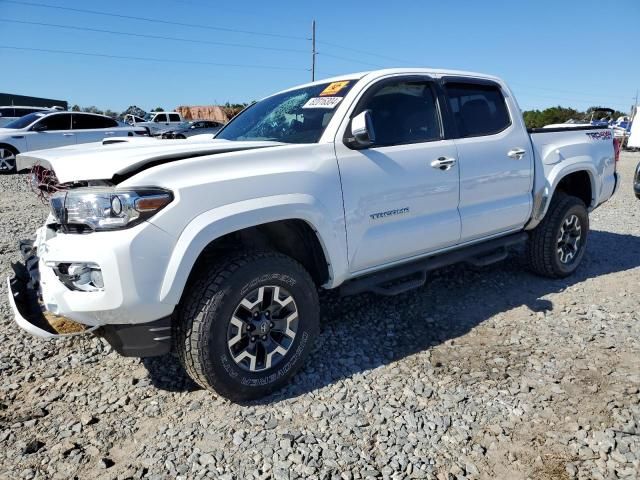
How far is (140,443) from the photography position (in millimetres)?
2320

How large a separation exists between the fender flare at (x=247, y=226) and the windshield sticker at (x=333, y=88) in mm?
988

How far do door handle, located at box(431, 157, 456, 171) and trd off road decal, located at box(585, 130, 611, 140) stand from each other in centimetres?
223

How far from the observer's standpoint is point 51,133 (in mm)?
11656

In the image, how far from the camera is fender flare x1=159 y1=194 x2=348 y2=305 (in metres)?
2.23

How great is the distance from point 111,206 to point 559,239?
13.5 ft

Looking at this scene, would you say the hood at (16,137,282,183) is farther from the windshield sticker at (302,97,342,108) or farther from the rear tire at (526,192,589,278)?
the rear tire at (526,192,589,278)

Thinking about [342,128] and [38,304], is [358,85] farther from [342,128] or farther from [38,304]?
[38,304]

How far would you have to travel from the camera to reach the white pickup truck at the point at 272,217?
2199mm

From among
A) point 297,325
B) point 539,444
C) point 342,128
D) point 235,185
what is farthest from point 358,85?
point 539,444

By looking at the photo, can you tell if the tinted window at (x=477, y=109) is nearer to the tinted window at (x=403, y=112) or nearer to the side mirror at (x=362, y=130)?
the tinted window at (x=403, y=112)

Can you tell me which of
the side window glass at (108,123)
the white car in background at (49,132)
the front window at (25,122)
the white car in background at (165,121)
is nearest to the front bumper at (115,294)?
the white car in background at (49,132)

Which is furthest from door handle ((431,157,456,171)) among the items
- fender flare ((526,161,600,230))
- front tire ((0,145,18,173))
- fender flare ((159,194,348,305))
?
front tire ((0,145,18,173))

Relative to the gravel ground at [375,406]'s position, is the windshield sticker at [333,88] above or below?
above

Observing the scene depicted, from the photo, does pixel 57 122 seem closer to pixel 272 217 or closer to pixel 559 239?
pixel 272 217
